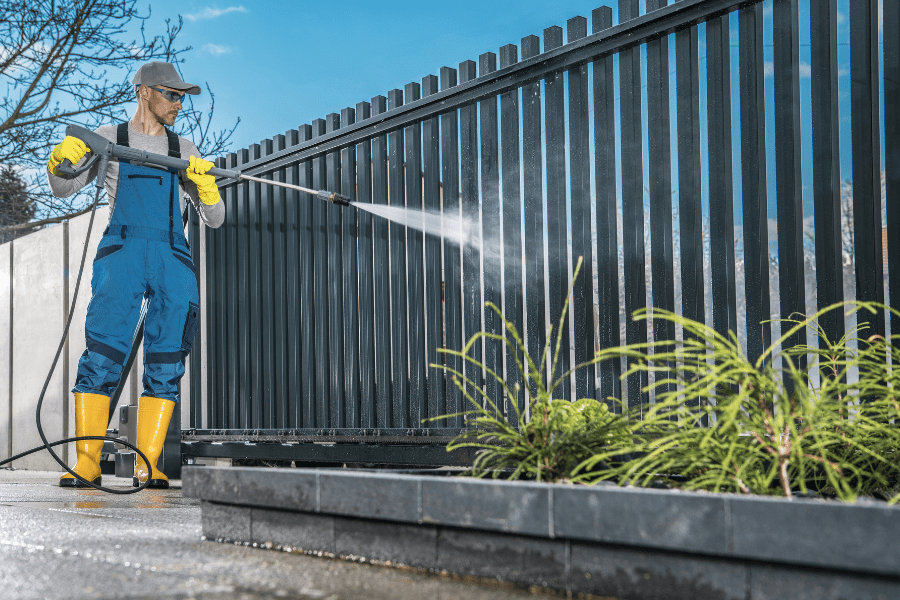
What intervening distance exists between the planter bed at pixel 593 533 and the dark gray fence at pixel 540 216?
1517mm

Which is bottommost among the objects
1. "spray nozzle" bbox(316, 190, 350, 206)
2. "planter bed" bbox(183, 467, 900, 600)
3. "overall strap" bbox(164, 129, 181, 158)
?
"planter bed" bbox(183, 467, 900, 600)

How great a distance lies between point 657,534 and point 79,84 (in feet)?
34.2

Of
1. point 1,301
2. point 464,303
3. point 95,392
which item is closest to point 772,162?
point 464,303

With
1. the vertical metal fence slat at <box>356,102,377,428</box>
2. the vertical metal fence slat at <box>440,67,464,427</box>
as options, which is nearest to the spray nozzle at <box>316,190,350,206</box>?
the vertical metal fence slat at <box>356,102,377,428</box>

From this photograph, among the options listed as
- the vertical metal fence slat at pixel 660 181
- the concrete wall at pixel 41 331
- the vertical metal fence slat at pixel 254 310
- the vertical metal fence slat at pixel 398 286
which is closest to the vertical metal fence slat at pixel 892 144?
the vertical metal fence slat at pixel 660 181

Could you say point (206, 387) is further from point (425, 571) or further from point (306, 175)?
point (425, 571)

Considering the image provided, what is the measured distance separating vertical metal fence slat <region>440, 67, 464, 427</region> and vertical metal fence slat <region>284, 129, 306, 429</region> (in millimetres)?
1256

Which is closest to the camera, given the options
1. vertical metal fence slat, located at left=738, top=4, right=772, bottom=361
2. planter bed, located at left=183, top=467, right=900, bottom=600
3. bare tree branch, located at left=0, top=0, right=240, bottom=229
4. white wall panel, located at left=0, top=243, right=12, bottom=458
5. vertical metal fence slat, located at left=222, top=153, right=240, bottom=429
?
planter bed, located at left=183, top=467, right=900, bottom=600

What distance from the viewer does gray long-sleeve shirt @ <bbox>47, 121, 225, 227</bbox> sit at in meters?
4.12

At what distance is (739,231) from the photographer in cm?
305

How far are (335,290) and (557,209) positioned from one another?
1655 mm

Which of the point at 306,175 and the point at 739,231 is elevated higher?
the point at 306,175

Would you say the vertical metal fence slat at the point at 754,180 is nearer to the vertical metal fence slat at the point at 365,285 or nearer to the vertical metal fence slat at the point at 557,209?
the vertical metal fence slat at the point at 557,209

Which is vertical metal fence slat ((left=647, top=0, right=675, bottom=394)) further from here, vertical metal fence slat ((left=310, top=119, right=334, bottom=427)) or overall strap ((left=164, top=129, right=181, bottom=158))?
overall strap ((left=164, top=129, right=181, bottom=158))
